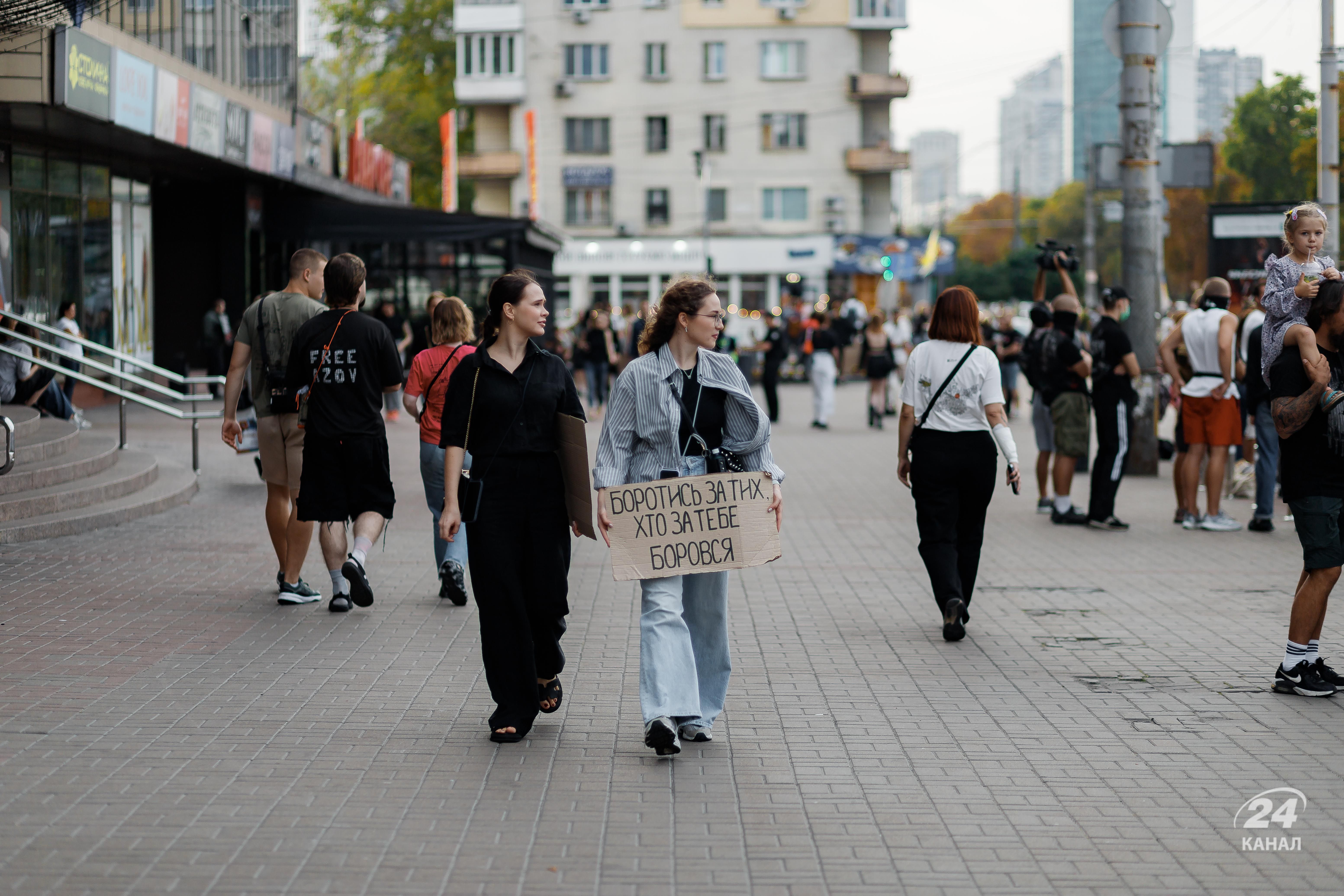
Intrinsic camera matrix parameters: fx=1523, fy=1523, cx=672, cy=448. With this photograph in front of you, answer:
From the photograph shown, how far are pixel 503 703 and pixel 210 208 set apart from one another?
73.3 ft

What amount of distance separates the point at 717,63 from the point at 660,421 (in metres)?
58.8

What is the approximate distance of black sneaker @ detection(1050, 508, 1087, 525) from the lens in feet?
40.5

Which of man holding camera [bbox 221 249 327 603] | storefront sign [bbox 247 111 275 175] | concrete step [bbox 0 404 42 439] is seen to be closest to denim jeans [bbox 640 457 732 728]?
man holding camera [bbox 221 249 327 603]

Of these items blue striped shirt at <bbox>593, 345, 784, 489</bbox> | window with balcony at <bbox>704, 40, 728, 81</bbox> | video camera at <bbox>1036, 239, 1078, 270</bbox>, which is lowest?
blue striped shirt at <bbox>593, 345, 784, 489</bbox>

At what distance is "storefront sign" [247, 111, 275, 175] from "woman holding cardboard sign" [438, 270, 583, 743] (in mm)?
18915

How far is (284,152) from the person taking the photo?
25.5 meters

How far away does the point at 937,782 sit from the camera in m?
5.23

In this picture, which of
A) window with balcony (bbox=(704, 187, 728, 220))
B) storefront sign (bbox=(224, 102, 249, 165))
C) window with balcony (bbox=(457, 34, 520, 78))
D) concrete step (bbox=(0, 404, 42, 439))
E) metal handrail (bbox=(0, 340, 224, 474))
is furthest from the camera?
window with balcony (bbox=(704, 187, 728, 220))

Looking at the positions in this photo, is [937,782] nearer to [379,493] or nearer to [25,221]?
[379,493]

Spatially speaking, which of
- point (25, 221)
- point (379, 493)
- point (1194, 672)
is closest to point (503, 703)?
point (379, 493)

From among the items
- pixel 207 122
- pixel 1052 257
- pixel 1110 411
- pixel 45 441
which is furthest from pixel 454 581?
pixel 207 122

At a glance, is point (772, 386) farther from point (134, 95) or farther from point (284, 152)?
point (134, 95)

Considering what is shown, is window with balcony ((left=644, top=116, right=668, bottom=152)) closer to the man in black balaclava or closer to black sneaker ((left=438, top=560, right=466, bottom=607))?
the man in black balaclava

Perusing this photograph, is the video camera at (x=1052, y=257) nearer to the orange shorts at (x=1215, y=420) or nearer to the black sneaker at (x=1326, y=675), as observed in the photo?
the orange shorts at (x=1215, y=420)
